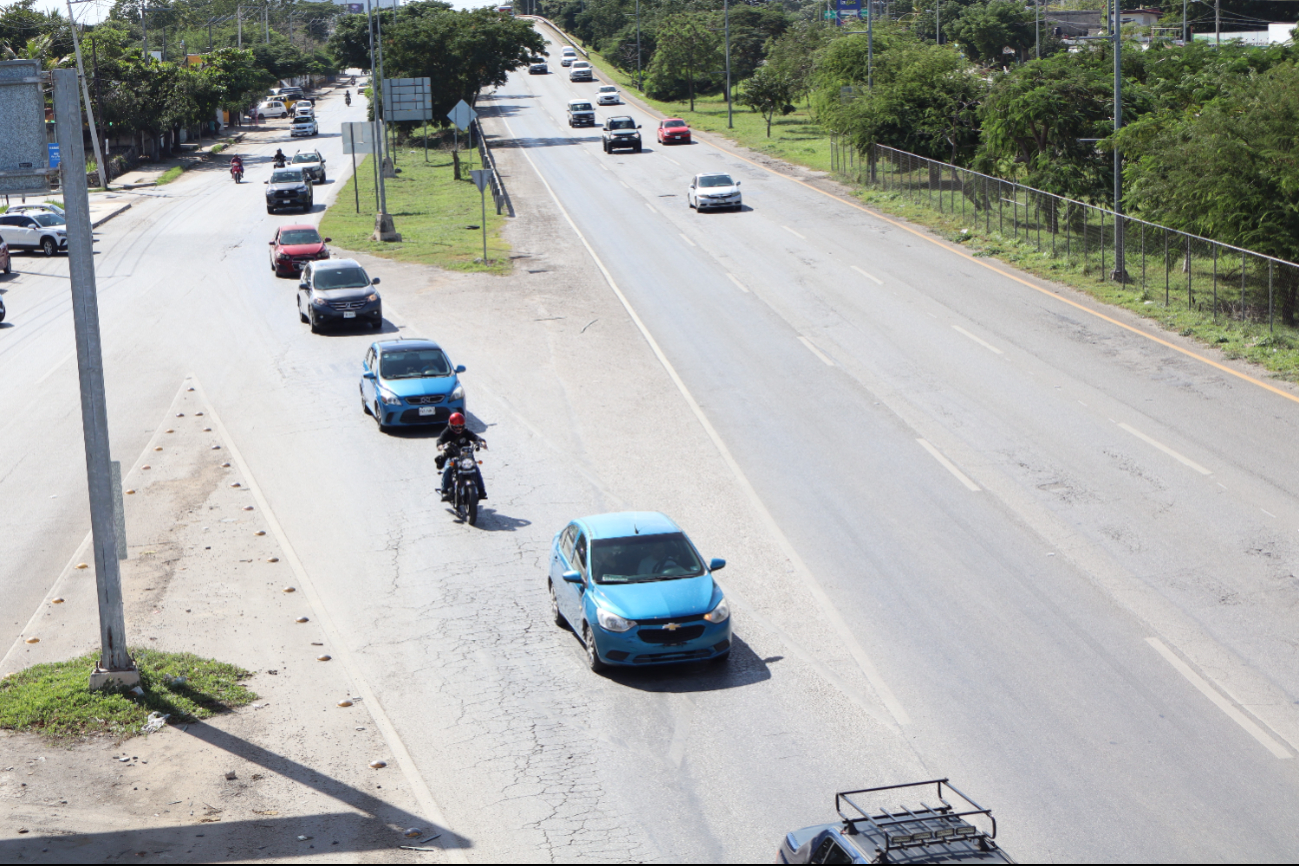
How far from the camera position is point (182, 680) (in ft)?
42.9

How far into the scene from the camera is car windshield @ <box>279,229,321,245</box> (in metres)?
41.0

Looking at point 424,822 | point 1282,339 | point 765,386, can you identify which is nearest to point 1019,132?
point 1282,339

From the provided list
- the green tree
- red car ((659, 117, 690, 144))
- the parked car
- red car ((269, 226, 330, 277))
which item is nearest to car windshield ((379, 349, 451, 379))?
red car ((269, 226, 330, 277))

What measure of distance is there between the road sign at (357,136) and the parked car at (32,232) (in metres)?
11.5

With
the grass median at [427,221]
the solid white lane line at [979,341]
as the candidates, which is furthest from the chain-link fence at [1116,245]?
the grass median at [427,221]

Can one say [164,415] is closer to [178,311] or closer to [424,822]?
[178,311]

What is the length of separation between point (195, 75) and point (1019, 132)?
65859 mm

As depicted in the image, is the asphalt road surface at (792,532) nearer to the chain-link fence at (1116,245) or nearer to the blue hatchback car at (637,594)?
the blue hatchback car at (637,594)

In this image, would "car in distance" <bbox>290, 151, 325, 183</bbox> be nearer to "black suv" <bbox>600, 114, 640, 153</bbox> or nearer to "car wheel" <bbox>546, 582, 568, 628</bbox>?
"black suv" <bbox>600, 114, 640, 153</bbox>

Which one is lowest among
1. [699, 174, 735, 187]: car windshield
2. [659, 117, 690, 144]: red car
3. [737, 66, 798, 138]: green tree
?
[699, 174, 735, 187]: car windshield

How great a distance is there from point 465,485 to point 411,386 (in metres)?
5.52

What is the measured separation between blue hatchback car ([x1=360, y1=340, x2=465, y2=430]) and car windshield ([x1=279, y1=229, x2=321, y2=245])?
18125 mm

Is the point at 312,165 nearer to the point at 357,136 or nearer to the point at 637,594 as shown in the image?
the point at 357,136

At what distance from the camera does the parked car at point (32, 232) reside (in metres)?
48.2
